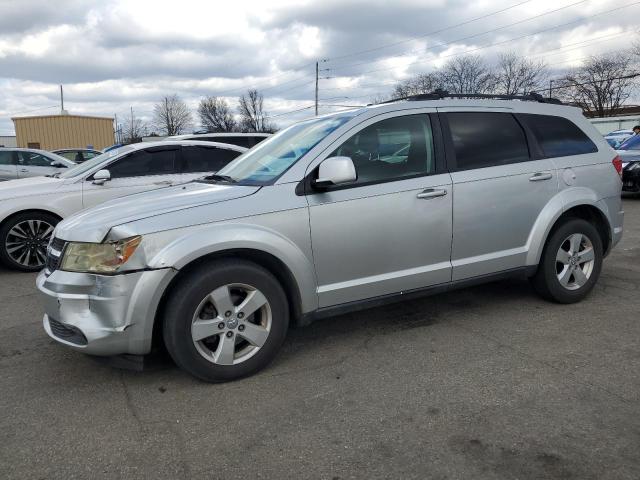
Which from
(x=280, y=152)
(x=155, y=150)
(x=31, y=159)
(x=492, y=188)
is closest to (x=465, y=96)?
(x=492, y=188)

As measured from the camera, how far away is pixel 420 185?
3.84 metres

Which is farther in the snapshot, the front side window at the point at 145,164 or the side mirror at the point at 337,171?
the front side window at the point at 145,164

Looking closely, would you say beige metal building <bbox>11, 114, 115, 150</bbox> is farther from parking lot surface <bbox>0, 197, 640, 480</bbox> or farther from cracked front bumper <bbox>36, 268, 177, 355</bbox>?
cracked front bumper <bbox>36, 268, 177, 355</bbox>

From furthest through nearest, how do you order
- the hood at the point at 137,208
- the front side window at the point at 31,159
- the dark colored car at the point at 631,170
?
the front side window at the point at 31,159
the dark colored car at the point at 631,170
the hood at the point at 137,208

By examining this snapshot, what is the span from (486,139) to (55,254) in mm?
3307

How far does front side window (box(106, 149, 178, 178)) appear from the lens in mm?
7230

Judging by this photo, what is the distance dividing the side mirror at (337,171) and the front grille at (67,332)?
1758 millimetres

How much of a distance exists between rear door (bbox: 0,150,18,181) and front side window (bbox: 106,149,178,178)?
6.88 meters

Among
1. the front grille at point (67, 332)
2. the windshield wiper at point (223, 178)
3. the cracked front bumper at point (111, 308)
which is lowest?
the front grille at point (67, 332)

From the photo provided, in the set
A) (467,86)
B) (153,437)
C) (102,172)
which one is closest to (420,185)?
(153,437)

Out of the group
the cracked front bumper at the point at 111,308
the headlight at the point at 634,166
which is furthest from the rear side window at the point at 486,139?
the headlight at the point at 634,166

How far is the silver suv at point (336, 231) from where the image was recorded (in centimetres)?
309

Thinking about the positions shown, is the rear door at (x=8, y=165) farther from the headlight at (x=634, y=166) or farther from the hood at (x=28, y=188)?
the headlight at (x=634, y=166)

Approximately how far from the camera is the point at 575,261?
4.60m
